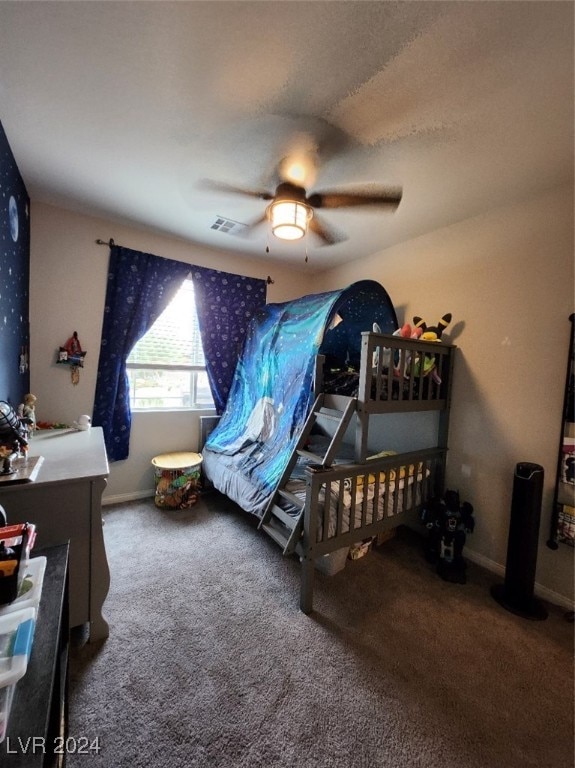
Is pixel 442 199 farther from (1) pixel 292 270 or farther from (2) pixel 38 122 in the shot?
(2) pixel 38 122

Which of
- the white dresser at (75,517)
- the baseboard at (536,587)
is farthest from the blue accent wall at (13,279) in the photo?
the baseboard at (536,587)

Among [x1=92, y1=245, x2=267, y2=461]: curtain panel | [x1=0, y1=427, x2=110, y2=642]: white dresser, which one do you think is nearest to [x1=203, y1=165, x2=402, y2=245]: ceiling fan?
[x1=92, y1=245, x2=267, y2=461]: curtain panel

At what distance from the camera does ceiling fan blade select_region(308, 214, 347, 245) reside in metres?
2.33

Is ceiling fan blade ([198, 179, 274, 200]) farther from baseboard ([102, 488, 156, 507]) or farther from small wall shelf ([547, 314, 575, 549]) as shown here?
baseboard ([102, 488, 156, 507])

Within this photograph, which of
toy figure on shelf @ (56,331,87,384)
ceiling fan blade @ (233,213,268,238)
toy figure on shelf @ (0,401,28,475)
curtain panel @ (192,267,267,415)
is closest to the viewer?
toy figure on shelf @ (0,401,28,475)

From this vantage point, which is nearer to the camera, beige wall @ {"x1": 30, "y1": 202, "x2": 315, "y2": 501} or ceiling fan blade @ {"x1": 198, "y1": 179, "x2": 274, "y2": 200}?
ceiling fan blade @ {"x1": 198, "y1": 179, "x2": 274, "y2": 200}

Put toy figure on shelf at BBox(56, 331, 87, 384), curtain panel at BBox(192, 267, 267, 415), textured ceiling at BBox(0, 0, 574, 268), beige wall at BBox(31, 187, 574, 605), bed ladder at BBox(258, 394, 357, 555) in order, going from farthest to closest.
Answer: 1. curtain panel at BBox(192, 267, 267, 415)
2. toy figure on shelf at BBox(56, 331, 87, 384)
3. beige wall at BBox(31, 187, 574, 605)
4. bed ladder at BBox(258, 394, 357, 555)
5. textured ceiling at BBox(0, 0, 574, 268)

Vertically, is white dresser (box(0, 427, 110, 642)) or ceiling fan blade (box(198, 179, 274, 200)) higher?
ceiling fan blade (box(198, 179, 274, 200))

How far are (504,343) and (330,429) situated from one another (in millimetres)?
1566

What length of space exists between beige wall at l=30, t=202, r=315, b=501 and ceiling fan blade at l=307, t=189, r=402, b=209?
1.70 metres

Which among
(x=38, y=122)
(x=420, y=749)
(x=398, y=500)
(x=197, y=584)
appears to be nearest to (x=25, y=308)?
Answer: (x=38, y=122)

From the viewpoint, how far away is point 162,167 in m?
1.89

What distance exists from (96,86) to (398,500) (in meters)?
2.85

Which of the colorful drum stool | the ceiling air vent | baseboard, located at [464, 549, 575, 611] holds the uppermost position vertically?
the ceiling air vent
